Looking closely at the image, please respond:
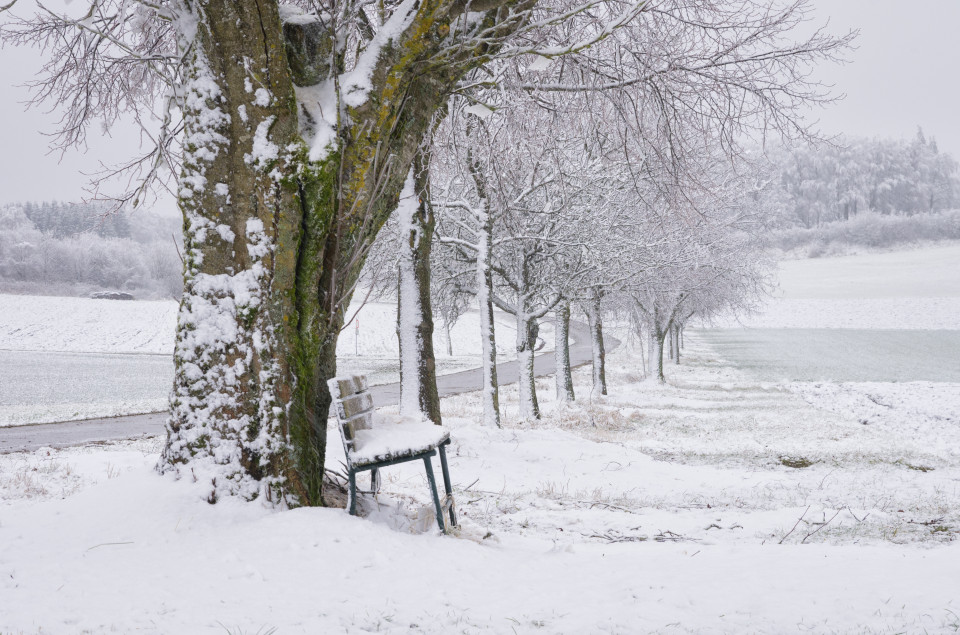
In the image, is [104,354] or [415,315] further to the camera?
[104,354]

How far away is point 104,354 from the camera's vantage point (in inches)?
1394

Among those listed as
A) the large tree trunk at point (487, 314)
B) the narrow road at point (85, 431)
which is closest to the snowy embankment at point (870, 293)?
the large tree trunk at point (487, 314)

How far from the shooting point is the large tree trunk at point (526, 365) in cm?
1405

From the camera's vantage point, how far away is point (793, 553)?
3.50m

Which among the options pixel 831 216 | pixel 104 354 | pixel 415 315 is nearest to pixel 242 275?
pixel 415 315

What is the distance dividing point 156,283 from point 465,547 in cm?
8244

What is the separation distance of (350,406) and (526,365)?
10648 millimetres

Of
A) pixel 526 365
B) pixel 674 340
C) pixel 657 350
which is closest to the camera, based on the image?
pixel 526 365

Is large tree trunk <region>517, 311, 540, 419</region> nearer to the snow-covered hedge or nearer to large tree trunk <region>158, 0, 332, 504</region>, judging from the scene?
large tree trunk <region>158, 0, 332, 504</region>

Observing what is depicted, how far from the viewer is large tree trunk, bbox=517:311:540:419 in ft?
46.1

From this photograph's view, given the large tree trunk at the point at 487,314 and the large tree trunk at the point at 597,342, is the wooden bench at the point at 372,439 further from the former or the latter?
the large tree trunk at the point at 597,342

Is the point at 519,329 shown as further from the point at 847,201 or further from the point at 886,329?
the point at 847,201

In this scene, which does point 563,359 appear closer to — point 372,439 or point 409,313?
point 409,313

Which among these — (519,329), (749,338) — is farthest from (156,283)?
(519,329)
